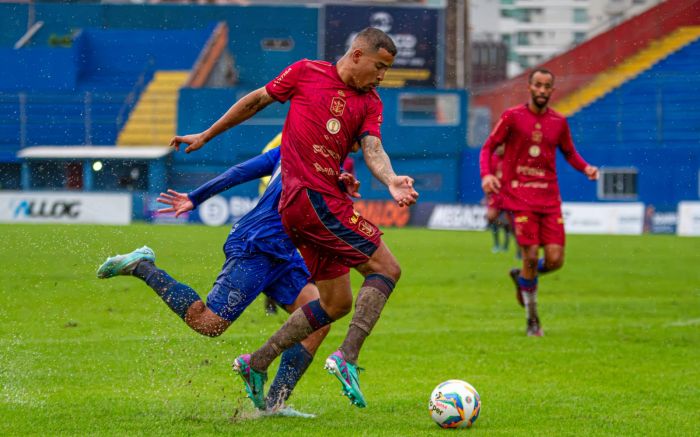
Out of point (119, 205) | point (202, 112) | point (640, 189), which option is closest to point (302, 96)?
point (119, 205)

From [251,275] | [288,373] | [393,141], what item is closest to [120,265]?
[251,275]

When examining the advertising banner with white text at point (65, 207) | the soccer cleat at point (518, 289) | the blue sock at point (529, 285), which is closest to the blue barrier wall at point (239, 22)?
the advertising banner with white text at point (65, 207)

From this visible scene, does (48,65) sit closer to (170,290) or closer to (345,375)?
(170,290)

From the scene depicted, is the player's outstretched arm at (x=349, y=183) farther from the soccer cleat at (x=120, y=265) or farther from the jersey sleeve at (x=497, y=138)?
the jersey sleeve at (x=497, y=138)

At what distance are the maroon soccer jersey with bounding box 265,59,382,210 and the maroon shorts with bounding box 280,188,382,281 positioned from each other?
0.05 m

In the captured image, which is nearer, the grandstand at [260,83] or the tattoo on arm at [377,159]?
the tattoo on arm at [377,159]

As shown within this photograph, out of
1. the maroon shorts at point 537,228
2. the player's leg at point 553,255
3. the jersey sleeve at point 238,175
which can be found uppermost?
the jersey sleeve at point 238,175

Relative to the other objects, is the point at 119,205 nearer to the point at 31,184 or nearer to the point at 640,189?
the point at 31,184

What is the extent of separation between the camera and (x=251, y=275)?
6711mm

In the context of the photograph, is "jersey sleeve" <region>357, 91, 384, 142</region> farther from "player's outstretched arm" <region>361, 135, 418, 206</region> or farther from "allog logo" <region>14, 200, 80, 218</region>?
"allog logo" <region>14, 200, 80, 218</region>

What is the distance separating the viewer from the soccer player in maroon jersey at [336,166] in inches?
233

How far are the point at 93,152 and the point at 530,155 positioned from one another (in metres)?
27.4

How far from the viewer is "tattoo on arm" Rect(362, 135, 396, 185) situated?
5.83m

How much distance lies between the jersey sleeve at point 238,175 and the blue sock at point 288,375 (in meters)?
1.12
